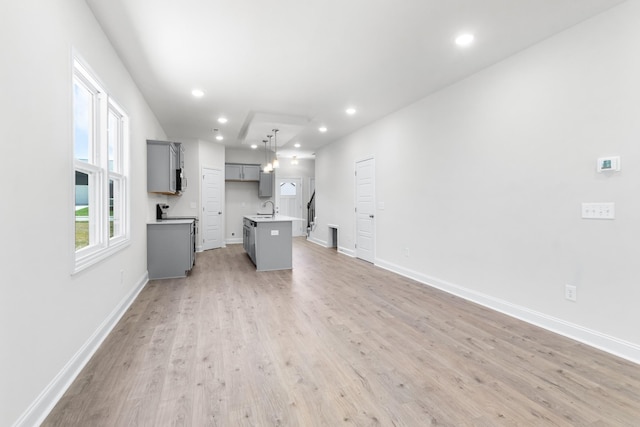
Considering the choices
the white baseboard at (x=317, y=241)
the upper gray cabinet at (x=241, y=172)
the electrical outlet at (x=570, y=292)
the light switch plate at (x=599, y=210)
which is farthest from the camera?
the upper gray cabinet at (x=241, y=172)

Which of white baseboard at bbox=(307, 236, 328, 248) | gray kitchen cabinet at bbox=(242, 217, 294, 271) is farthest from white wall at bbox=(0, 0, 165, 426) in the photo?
white baseboard at bbox=(307, 236, 328, 248)

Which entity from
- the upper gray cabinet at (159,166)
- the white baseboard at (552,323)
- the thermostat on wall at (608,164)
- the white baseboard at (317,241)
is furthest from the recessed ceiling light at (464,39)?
the white baseboard at (317,241)

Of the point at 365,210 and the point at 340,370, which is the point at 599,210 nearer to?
the point at 340,370

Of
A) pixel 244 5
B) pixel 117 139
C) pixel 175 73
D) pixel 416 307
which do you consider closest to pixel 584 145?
pixel 416 307

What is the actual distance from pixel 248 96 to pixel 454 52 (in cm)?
285

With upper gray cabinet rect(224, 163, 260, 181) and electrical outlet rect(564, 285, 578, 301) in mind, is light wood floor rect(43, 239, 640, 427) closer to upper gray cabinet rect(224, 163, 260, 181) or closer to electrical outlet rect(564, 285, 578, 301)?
electrical outlet rect(564, 285, 578, 301)

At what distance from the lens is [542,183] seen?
9.97 ft

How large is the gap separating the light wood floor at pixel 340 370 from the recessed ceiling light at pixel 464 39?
287cm

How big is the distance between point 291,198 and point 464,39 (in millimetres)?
8143

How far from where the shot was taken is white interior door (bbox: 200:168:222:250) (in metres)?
7.85

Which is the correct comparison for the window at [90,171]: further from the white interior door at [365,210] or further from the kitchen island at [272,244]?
the white interior door at [365,210]

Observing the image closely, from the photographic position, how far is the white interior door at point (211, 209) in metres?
7.85

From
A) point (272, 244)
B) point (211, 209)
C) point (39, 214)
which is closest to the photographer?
point (39, 214)

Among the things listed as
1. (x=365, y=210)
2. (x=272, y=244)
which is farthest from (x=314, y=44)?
(x=365, y=210)
